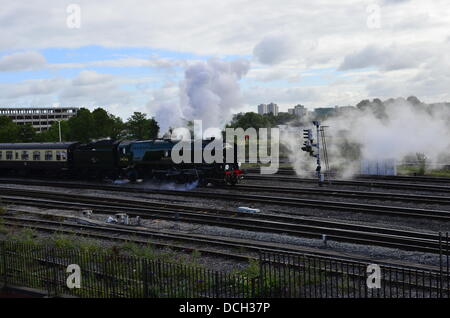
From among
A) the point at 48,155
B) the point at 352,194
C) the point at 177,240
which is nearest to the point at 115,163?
the point at 48,155

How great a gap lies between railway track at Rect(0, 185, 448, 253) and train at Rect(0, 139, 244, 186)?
5.23 meters

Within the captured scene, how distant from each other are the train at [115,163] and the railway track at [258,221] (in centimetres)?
523

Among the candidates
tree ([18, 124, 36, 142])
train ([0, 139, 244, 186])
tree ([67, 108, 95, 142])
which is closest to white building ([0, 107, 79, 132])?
tree ([18, 124, 36, 142])

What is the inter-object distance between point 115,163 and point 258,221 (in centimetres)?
1685

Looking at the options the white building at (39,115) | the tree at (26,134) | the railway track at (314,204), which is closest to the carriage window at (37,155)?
the railway track at (314,204)

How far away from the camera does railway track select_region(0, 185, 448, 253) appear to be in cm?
1466

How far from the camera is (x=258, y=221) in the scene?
17.9 m

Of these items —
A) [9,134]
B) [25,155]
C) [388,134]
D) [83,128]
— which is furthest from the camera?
[9,134]

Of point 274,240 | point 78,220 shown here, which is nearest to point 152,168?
point 78,220

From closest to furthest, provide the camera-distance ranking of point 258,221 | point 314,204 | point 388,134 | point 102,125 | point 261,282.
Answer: point 261,282 → point 258,221 → point 314,204 → point 388,134 → point 102,125

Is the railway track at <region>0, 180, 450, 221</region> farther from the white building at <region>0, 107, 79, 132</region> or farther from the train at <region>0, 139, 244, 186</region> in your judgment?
the white building at <region>0, 107, 79, 132</region>

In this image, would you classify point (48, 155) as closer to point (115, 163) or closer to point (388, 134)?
point (115, 163)

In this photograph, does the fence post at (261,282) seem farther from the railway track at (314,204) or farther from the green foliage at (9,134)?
the green foliage at (9,134)

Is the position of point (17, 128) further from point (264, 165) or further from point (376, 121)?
point (376, 121)
